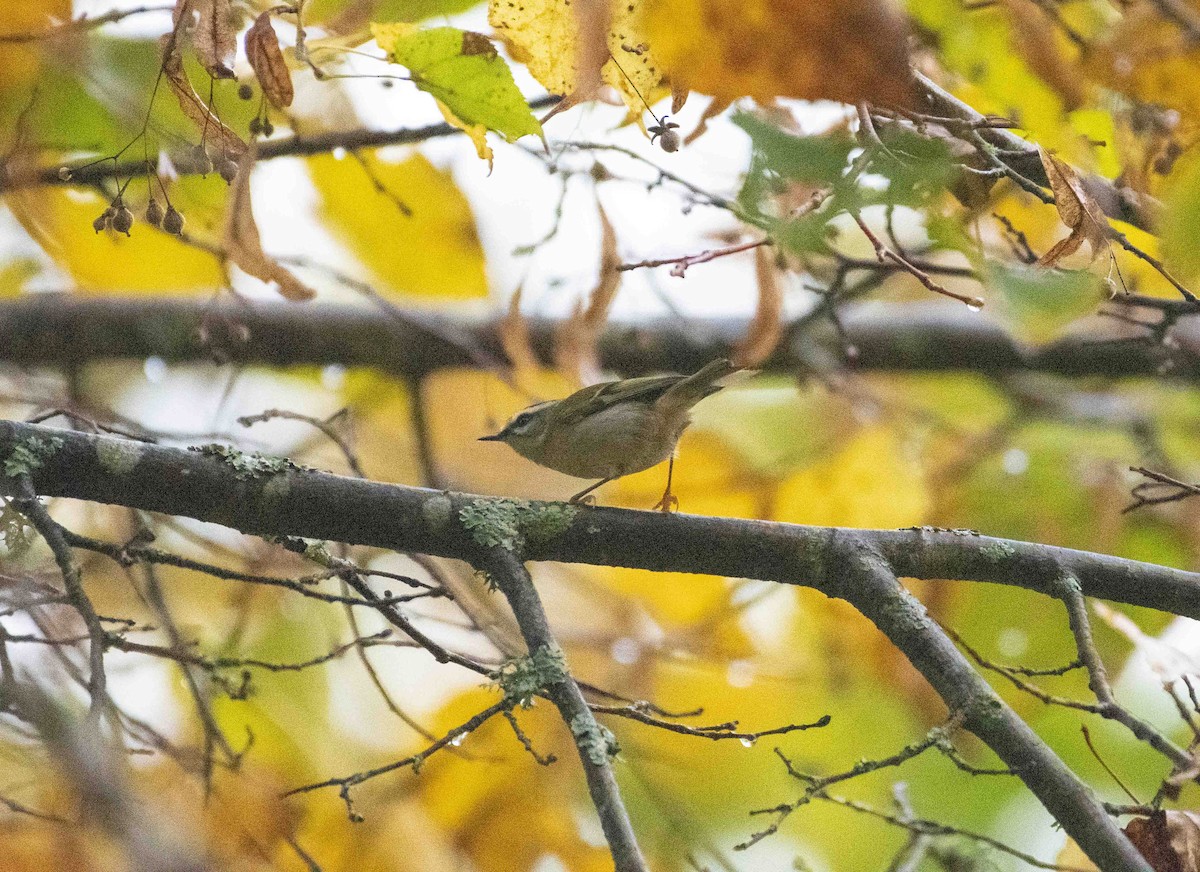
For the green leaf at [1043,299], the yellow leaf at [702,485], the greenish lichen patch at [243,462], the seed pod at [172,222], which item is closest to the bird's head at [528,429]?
the yellow leaf at [702,485]

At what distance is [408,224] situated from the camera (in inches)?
191

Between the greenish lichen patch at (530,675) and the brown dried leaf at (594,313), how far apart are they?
1195mm

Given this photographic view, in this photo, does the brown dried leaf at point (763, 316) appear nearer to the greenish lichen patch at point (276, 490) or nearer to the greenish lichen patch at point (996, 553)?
the greenish lichen patch at point (996, 553)

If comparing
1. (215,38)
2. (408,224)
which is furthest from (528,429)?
(215,38)

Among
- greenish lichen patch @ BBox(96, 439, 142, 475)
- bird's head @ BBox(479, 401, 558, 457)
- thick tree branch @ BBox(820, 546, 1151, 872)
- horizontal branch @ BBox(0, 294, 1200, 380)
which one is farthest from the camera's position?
horizontal branch @ BBox(0, 294, 1200, 380)

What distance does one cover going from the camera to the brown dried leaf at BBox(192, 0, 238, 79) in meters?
2.09

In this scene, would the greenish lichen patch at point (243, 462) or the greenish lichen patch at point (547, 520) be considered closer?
the greenish lichen patch at point (243, 462)

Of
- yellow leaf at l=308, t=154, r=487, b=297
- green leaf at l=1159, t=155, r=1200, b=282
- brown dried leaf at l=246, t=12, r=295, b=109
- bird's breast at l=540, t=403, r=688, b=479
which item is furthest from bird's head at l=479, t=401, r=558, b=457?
green leaf at l=1159, t=155, r=1200, b=282

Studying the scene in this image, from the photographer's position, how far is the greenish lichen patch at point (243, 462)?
2.46m

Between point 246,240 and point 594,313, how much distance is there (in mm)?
976

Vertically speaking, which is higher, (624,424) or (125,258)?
(125,258)

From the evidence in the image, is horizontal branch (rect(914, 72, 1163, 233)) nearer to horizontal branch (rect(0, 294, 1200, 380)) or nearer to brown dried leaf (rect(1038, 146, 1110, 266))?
brown dried leaf (rect(1038, 146, 1110, 266))

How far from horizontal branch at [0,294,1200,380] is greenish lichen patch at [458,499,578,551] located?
1780 millimetres

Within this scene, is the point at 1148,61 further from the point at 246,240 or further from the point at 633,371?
the point at 633,371
